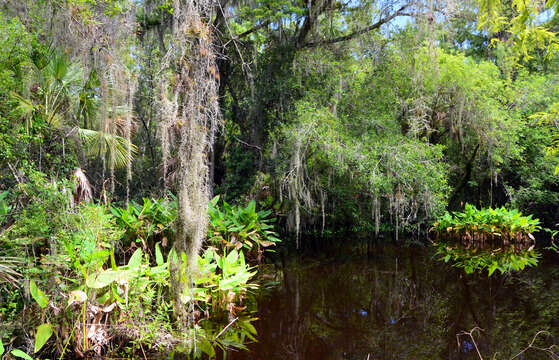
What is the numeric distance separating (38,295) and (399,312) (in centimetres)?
382

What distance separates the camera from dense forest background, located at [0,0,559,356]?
12.0 feet

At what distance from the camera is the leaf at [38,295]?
117 inches

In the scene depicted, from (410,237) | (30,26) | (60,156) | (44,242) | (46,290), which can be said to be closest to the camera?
(46,290)

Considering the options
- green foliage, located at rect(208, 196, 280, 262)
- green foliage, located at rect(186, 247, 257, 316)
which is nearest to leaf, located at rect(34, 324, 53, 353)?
green foliage, located at rect(186, 247, 257, 316)

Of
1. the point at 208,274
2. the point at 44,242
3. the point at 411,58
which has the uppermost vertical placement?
the point at 411,58

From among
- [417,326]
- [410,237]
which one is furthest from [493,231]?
[417,326]

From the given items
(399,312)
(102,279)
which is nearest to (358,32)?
(399,312)

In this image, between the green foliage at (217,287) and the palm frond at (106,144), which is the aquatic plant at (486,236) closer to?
the green foliage at (217,287)

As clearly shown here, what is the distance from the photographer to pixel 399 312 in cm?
471

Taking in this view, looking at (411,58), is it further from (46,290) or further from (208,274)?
(46,290)

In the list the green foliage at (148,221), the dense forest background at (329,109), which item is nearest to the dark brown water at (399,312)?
the green foliage at (148,221)

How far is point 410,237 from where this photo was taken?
10961 millimetres

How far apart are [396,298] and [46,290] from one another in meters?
4.18

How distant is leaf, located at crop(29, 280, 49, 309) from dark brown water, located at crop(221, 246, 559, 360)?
1587 millimetres
